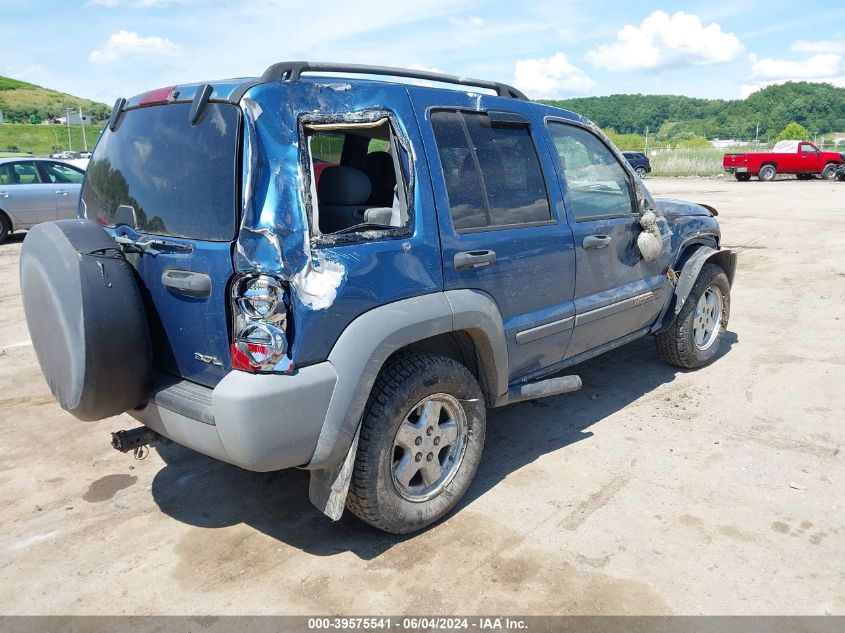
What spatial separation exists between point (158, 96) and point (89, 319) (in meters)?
1.11

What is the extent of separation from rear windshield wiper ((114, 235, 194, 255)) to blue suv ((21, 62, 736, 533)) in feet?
0.04

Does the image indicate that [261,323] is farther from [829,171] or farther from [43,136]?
[43,136]

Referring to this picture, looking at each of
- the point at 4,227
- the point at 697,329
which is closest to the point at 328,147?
the point at 697,329

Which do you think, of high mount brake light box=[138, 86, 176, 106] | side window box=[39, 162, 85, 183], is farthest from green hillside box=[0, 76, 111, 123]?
high mount brake light box=[138, 86, 176, 106]

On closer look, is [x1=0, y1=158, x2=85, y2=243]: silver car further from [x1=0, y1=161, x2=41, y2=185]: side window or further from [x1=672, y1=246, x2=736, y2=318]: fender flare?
[x1=672, y1=246, x2=736, y2=318]: fender flare

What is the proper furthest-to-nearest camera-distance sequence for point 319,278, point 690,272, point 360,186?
point 690,272
point 360,186
point 319,278

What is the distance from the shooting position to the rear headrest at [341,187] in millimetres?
3336

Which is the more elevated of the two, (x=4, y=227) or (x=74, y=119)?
(x=74, y=119)

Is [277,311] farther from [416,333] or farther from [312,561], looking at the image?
[312,561]

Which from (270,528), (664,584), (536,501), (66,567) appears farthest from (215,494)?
(664,584)

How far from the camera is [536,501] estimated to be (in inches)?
139

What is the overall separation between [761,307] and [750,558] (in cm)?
501

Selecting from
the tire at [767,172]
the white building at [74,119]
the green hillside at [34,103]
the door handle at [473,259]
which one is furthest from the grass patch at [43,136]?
the door handle at [473,259]

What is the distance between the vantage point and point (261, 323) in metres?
2.63
